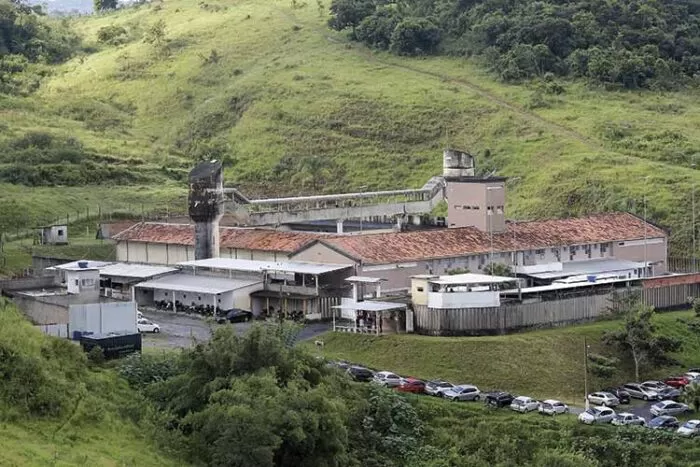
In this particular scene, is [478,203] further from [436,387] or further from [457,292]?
[436,387]

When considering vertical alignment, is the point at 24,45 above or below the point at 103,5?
below

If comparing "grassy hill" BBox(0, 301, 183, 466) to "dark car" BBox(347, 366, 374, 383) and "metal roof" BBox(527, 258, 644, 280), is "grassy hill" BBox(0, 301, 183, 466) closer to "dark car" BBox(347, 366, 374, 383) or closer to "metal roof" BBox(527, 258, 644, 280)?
"dark car" BBox(347, 366, 374, 383)

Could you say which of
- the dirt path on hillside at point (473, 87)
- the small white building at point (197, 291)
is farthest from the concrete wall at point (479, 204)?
the dirt path on hillside at point (473, 87)

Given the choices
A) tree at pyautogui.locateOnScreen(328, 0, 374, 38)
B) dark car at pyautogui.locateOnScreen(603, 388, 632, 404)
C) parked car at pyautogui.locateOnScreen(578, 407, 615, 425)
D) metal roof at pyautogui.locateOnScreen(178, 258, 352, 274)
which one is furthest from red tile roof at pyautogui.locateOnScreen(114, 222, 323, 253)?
tree at pyautogui.locateOnScreen(328, 0, 374, 38)

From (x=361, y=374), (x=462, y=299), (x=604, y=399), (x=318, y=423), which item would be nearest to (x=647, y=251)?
(x=462, y=299)

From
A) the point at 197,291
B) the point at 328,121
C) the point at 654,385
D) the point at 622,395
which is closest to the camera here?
the point at 622,395

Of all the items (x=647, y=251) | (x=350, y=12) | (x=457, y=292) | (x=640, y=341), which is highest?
(x=350, y=12)

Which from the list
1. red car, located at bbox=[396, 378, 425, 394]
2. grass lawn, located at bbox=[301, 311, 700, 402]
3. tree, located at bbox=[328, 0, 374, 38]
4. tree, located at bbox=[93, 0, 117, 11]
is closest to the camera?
red car, located at bbox=[396, 378, 425, 394]

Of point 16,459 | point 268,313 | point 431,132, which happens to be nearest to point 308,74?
point 431,132

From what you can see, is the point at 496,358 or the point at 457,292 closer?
the point at 496,358
